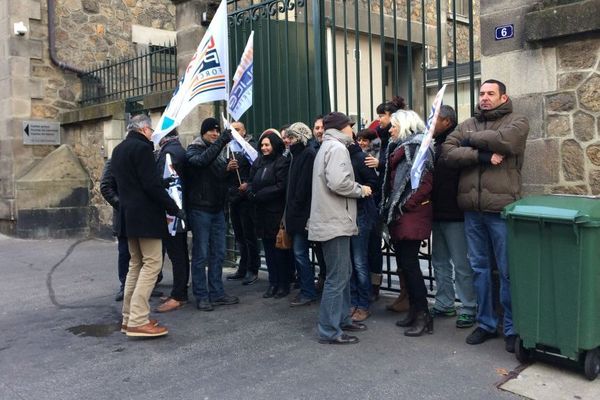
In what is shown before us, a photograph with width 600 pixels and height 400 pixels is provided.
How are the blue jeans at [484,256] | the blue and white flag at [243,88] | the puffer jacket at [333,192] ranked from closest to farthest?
the blue jeans at [484,256] < the puffer jacket at [333,192] < the blue and white flag at [243,88]

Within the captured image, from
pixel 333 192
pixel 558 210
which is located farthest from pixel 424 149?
pixel 558 210

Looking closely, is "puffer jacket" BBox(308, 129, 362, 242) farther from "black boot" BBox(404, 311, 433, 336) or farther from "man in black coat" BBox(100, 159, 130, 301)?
"man in black coat" BBox(100, 159, 130, 301)

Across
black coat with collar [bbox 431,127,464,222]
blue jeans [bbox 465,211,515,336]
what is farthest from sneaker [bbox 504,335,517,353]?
black coat with collar [bbox 431,127,464,222]

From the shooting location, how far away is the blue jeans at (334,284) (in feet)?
14.5

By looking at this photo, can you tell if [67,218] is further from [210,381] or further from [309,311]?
[210,381]

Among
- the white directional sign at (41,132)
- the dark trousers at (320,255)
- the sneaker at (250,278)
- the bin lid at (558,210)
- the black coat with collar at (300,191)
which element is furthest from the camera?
the white directional sign at (41,132)

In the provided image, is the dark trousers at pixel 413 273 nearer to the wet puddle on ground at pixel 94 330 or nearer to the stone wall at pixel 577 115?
the stone wall at pixel 577 115

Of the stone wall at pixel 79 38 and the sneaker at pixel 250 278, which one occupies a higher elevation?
the stone wall at pixel 79 38

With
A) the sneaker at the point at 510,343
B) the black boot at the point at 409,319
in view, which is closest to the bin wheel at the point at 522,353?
the sneaker at the point at 510,343

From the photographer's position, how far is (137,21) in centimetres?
1252

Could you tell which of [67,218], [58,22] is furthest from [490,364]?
[58,22]

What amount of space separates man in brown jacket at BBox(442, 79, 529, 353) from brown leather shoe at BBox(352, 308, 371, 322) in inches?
39.0

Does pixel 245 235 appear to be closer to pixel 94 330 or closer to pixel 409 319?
pixel 94 330

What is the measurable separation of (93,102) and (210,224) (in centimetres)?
685
